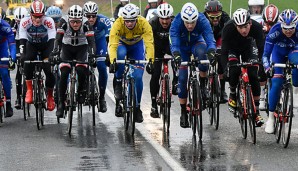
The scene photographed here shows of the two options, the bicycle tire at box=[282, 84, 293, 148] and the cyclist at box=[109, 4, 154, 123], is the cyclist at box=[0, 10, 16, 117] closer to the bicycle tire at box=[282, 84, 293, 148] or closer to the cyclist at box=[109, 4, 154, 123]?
the cyclist at box=[109, 4, 154, 123]

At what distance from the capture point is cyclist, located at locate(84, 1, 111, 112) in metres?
15.8

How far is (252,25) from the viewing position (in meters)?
13.1

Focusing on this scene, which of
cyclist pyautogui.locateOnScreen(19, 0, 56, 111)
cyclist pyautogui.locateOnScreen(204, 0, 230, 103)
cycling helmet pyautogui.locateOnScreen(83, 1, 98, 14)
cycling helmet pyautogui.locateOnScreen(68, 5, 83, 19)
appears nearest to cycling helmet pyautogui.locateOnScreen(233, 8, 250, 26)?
cycling helmet pyautogui.locateOnScreen(68, 5, 83, 19)

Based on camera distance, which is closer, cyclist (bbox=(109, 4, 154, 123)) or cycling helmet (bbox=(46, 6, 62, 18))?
cyclist (bbox=(109, 4, 154, 123))

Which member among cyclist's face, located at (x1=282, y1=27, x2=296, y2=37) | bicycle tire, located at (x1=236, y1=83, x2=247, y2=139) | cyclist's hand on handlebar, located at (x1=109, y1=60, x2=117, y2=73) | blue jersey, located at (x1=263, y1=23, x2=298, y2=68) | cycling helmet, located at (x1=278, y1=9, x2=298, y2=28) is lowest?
bicycle tire, located at (x1=236, y1=83, x2=247, y2=139)

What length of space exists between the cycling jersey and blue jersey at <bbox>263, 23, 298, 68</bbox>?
4.01 meters

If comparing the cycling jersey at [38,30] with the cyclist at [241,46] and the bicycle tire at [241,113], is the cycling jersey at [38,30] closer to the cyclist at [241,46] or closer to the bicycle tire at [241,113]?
the cyclist at [241,46]

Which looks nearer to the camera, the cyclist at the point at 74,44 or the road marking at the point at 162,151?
the road marking at the point at 162,151

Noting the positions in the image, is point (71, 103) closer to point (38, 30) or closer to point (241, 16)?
point (38, 30)

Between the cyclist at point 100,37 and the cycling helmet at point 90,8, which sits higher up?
the cycling helmet at point 90,8

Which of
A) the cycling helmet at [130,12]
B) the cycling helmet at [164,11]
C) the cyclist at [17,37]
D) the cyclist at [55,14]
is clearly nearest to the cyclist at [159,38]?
the cycling helmet at [164,11]

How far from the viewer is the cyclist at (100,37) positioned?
52.0 feet

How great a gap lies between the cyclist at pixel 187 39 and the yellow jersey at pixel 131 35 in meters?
0.49

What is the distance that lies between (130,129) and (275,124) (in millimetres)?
2288
